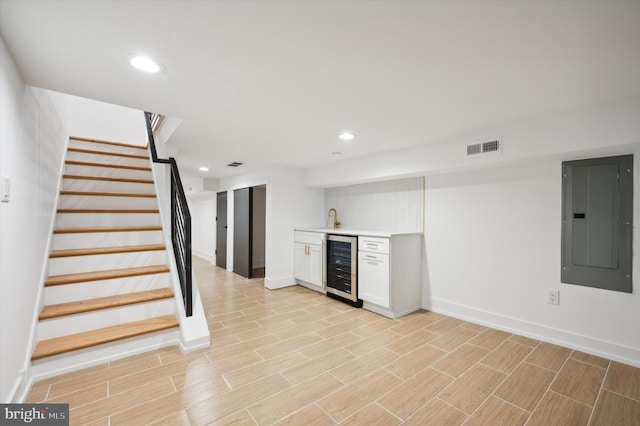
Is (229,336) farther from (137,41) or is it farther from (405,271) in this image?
(137,41)

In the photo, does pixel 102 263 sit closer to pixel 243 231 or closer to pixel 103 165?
pixel 103 165

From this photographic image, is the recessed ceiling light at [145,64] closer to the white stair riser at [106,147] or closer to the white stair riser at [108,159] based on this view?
the white stair riser at [108,159]

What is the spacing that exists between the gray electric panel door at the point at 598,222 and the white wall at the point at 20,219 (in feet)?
13.6

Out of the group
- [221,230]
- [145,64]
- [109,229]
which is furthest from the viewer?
[221,230]

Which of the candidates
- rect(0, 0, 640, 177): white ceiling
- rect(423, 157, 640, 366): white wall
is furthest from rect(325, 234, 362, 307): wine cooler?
rect(0, 0, 640, 177): white ceiling

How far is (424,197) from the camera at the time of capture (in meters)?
3.76

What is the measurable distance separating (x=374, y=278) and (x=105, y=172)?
3719mm

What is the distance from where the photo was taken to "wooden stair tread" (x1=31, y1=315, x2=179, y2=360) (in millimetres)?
2037

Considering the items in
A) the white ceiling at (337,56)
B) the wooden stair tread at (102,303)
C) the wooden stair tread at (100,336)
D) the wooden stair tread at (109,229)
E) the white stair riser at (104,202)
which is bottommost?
the wooden stair tread at (100,336)

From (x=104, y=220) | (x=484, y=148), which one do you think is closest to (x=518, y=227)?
(x=484, y=148)

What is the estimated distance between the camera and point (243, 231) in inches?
213

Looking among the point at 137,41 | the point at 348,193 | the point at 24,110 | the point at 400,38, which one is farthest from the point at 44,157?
the point at 348,193

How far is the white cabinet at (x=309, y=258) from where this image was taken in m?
4.34

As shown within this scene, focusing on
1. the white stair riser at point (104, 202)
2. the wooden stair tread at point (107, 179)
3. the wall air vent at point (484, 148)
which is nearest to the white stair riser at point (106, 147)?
the wooden stair tread at point (107, 179)
